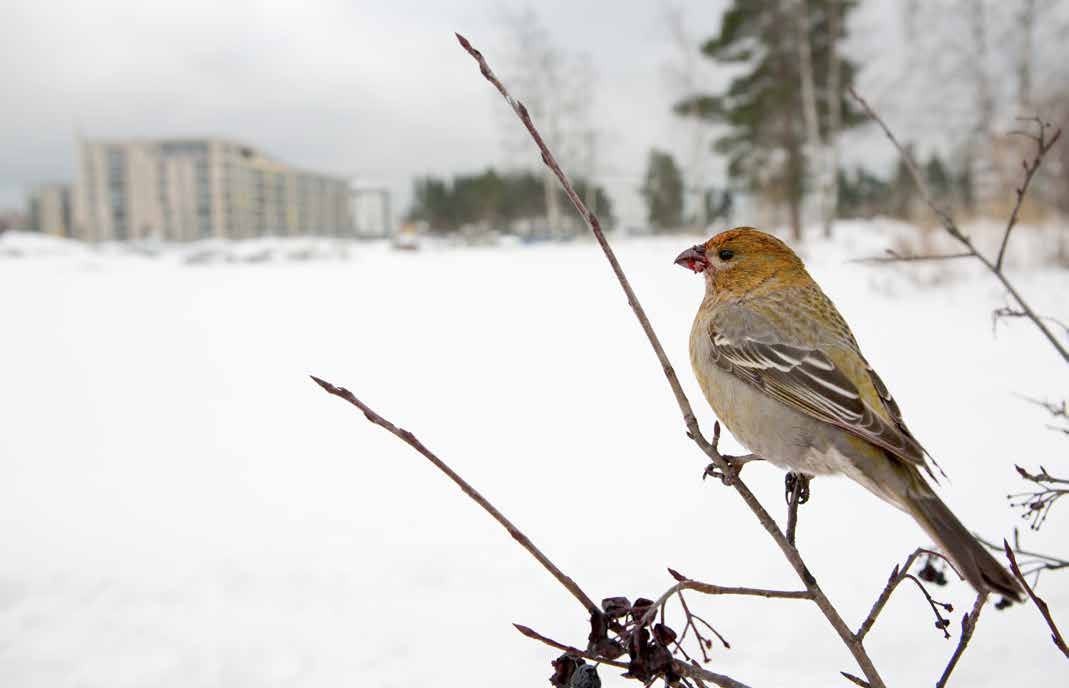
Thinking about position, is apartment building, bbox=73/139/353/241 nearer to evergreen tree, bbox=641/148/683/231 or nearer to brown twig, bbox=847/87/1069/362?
evergreen tree, bbox=641/148/683/231

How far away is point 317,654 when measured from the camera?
2400mm

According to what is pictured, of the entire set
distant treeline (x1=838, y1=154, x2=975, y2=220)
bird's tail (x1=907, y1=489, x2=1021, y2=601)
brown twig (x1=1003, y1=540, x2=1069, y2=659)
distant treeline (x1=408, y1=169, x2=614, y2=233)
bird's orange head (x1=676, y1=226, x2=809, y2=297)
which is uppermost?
distant treeline (x1=408, y1=169, x2=614, y2=233)

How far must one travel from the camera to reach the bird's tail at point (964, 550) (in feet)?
2.65

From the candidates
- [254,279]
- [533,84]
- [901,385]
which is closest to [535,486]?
[901,385]

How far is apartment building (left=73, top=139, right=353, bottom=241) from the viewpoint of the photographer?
6462 cm

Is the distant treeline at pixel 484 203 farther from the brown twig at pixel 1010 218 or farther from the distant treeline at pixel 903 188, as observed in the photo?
the brown twig at pixel 1010 218

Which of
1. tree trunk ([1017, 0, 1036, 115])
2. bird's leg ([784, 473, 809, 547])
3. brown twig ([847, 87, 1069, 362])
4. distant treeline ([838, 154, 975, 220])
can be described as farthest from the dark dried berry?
tree trunk ([1017, 0, 1036, 115])

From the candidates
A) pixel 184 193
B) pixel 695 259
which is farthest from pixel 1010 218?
pixel 184 193

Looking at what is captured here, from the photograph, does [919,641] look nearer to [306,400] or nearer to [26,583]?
[26,583]

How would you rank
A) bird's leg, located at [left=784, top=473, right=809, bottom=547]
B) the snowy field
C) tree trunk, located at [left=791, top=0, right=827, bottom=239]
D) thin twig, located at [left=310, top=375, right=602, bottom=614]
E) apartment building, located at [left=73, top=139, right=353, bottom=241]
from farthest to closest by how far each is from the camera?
apartment building, located at [left=73, top=139, right=353, bottom=241] < tree trunk, located at [left=791, top=0, right=827, bottom=239] < the snowy field < bird's leg, located at [left=784, top=473, right=809, bottom=547] < thin twig, located at [left=310, top=375, right=602, bottom=614]

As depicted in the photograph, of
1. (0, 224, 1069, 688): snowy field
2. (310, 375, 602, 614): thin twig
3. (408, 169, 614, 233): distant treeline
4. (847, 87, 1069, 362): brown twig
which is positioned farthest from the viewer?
(408, 169, 614, 233): distant treeline

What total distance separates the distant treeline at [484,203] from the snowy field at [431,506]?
84.7ft

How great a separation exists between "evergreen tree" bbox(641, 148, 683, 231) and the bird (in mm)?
17623

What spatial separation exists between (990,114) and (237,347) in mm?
16971
